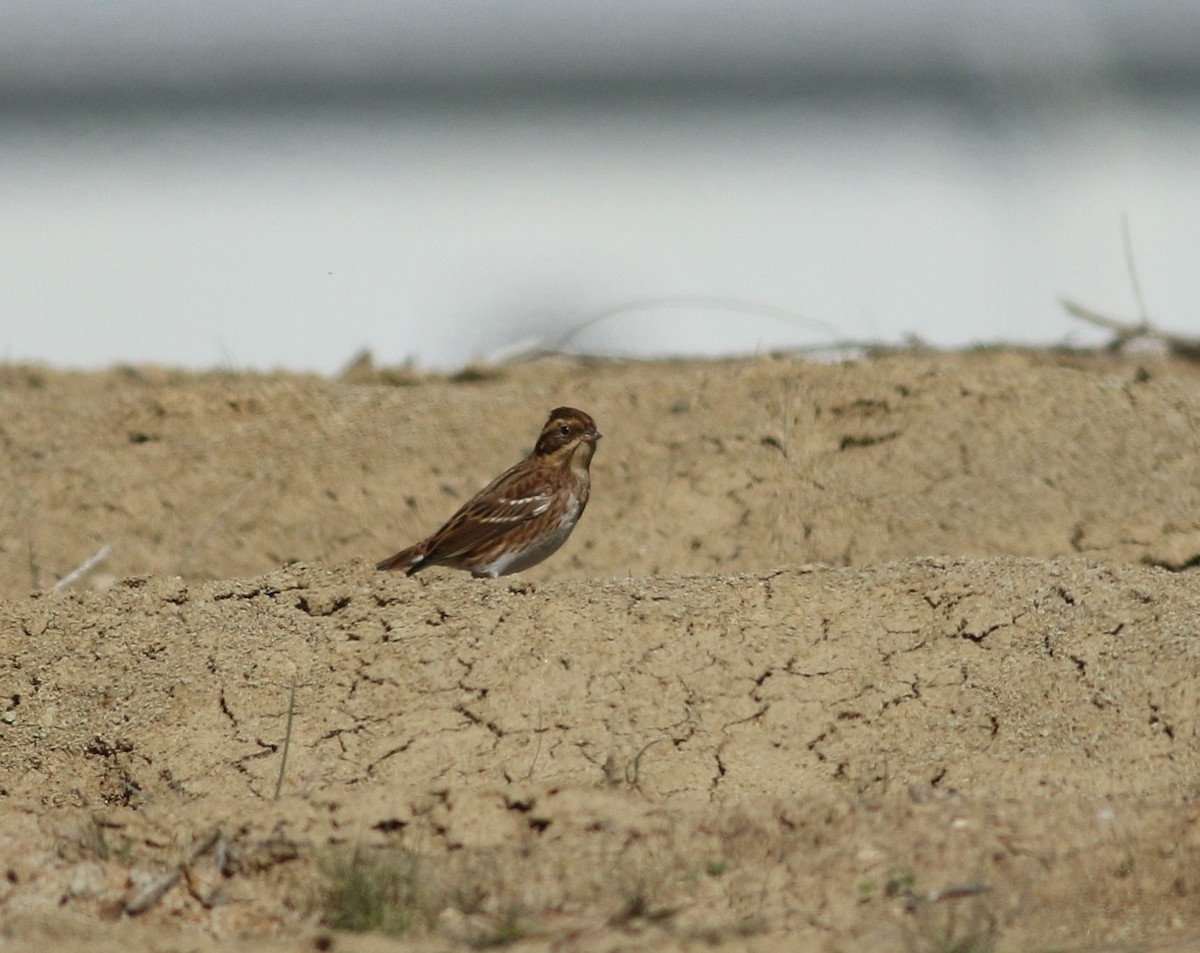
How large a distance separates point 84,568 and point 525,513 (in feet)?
6.00

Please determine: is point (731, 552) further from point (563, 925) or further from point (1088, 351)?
point (563, 925)

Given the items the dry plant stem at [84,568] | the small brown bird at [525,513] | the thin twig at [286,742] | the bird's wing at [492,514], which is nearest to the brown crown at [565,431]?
the small brown bird at [525,513]

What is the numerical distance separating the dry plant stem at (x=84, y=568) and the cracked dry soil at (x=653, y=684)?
6 cm

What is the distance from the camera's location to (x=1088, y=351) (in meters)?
9.88

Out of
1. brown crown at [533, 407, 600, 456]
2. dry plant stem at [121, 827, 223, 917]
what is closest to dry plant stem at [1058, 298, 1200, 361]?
brown crown at [533, 407, 600, 456]

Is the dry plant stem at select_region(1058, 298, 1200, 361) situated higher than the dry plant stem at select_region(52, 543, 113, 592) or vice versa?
the dry plant stem at select_region(1058, 298, 1200, 361)

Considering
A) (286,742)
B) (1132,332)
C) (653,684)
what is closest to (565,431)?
(653,684)

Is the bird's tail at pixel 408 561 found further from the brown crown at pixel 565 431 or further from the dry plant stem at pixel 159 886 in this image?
the dry plant stem at pixel 159 886

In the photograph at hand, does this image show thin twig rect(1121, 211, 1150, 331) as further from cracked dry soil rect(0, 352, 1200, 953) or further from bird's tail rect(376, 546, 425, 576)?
bird's tail rect(376, 546, 425, 576)

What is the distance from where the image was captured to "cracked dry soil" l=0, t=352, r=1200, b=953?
453 cm

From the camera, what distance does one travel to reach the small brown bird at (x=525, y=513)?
7941 millimetres

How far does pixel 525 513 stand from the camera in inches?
318

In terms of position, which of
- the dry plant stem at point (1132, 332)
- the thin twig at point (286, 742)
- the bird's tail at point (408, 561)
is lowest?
the thin twig at point (286, 742)

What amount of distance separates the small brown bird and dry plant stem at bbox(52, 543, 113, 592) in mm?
1168
